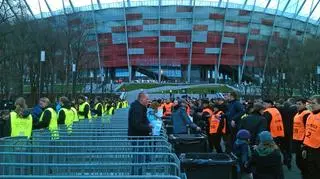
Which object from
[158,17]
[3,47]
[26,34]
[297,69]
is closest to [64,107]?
[3,47]

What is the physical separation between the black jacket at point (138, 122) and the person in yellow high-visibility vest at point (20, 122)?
82.8 inches

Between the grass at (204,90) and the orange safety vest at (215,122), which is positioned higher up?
the orange safety vest at (215,122)

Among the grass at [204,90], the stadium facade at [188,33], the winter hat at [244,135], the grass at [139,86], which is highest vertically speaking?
the stadium facade at [188,33]

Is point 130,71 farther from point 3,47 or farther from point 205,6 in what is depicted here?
point 3,47

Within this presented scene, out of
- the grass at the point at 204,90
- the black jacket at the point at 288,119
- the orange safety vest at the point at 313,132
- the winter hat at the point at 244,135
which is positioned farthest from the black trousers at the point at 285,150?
the grass at the point at 204,90

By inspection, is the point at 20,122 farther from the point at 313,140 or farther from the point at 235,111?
the point at 235,111

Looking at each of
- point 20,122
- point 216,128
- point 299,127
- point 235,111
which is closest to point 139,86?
point 216,128

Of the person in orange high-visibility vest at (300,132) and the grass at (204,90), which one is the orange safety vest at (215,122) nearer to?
the person in orange high-visibility vest at (300,132)

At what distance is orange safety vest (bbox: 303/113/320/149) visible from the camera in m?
10.7

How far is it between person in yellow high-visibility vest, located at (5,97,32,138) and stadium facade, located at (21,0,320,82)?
9819 cm

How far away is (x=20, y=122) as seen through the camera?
12.0 metres

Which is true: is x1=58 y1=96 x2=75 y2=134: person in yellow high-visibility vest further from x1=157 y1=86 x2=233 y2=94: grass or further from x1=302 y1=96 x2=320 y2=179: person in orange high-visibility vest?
x1=157 y1=86 x2=233 y2=94: grass

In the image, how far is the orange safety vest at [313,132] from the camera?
35.2 ft

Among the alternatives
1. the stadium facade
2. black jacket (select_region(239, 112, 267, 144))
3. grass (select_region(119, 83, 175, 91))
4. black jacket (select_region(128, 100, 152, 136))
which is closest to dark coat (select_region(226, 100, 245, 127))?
black jacket (select_region(239, 112, 267, 144))
